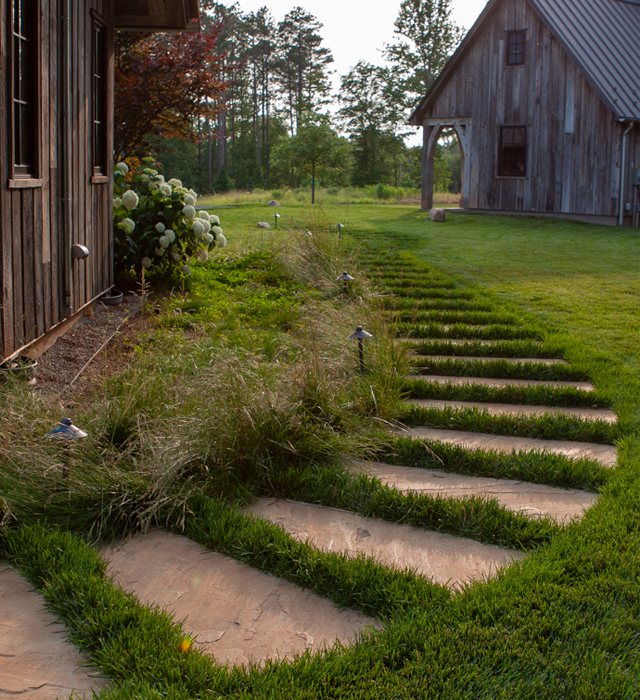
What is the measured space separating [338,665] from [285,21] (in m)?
49.0

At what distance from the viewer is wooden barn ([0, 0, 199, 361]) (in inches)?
151

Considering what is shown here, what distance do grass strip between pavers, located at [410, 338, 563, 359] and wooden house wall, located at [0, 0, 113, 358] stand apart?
2.47 metres

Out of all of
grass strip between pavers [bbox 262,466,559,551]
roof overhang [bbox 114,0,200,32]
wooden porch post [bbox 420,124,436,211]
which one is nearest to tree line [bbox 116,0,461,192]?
wooden porch post [bbox 420,124,436,211]

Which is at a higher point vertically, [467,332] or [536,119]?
[536,119]

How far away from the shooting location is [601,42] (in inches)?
651

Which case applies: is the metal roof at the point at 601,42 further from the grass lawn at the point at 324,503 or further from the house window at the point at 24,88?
the house window at the point at 24,88

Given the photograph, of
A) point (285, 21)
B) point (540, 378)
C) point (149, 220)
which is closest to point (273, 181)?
point (285, 21)

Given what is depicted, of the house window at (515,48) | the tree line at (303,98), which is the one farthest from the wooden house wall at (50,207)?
the tree line at (303,98)

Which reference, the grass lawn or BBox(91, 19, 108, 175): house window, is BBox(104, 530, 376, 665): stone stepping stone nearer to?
the grass lawn

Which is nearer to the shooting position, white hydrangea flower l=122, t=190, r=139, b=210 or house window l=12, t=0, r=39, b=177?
house window l=12, t=0, r=39, b=177

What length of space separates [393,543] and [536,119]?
1642 centimetres

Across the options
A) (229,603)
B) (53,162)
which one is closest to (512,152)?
(53,162)

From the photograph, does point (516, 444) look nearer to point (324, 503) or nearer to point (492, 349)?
point (324, 503)

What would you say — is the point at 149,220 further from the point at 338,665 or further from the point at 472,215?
the point at 472,215
